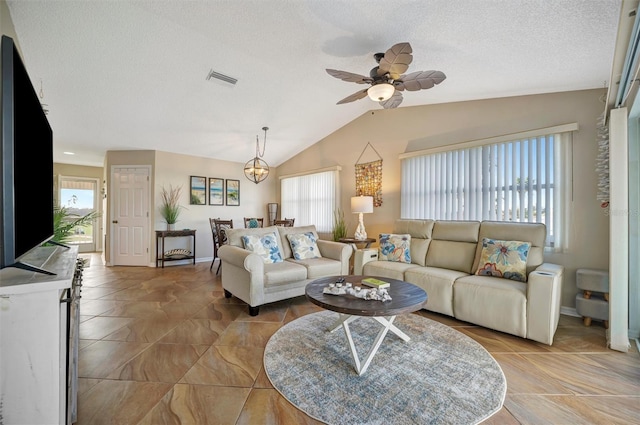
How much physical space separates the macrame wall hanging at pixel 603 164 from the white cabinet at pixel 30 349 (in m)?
4.09

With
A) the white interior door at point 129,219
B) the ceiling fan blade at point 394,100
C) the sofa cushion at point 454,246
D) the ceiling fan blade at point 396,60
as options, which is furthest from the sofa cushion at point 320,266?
the white interior door at point 129,219

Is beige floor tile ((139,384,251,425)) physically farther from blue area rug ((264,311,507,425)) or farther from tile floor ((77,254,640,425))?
blue area rug ((264,311,507,425))

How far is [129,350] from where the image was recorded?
217cm

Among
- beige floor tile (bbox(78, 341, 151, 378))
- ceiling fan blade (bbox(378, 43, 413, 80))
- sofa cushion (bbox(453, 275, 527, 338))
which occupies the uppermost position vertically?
ceiling fan blade (bbox(378, 43, 413, 80))

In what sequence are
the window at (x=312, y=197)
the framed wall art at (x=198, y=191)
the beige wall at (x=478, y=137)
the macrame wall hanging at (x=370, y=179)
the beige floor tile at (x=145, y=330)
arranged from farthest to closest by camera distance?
the framed wall art at (x=198, y=191), the window at (x=312, y=197), the macrame wall hanging at (x=370, y=179), the beige wall at (x=478, y=137), the beige floor tile at (x=145, y=330)

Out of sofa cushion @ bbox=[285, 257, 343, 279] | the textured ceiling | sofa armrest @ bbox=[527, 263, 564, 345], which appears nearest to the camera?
the textured ceiling

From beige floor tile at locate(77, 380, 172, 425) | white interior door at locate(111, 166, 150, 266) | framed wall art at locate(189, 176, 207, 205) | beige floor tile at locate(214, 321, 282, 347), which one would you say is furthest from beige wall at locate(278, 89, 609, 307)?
beige floor tile at locate(77, 380, 172, 425)

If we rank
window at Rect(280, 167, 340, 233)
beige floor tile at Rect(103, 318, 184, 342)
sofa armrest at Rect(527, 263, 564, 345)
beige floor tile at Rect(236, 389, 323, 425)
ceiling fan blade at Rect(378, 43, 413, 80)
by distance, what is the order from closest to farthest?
beige floor tile at Rect(236, 389, 323, 425) → ceiling fan blade at Rect(378, 43, 413, 80) → sofa armrest at Rect(527, 263, 564, 345) → beige floor tile at Rect(103, 318, 184, 342) → window at Rect(280, 167, 340, 233)

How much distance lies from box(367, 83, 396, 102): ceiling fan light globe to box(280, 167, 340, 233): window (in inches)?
118

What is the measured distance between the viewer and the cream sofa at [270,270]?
2.91 m

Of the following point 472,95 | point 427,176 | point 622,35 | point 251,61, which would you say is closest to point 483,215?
point 427,176

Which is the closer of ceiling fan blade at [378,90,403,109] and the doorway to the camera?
ceiling fan blade at [378,90,403,109]

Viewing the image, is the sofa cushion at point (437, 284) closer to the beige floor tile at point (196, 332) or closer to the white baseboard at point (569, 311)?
the white baseboard at point (569, 311)

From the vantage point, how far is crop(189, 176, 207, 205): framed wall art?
19.4 feet
